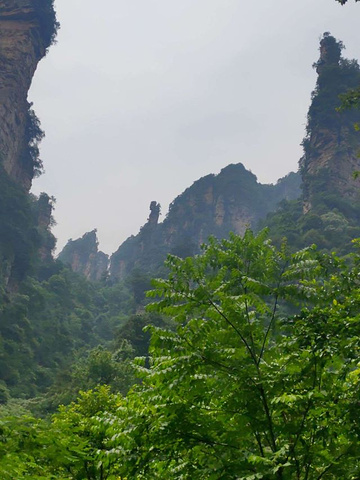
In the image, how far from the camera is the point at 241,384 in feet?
13.6

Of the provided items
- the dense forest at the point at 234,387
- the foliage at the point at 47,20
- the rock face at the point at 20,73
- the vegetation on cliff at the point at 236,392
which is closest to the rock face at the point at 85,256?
the rock face at the point at 20,73

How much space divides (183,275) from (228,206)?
10196 centimetres

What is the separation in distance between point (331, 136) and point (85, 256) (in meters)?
83.5

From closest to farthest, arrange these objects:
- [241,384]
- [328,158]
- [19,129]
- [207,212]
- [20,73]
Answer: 1. [241,384]
2. [20,73]
3. [19,129]
4. [328,158]
5. [207,212]

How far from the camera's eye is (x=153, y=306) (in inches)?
185

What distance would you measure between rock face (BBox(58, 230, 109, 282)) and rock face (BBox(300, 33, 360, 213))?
75.0 meters

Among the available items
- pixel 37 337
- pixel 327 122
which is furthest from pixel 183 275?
pixel 327 122

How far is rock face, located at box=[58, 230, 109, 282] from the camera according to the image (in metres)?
125

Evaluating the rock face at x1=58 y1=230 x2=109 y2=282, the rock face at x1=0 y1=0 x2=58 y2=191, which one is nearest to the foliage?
the rock face at x1=0 y1=0 x2=58 y2=191

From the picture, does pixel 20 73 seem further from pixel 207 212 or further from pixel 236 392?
pixel 236 392

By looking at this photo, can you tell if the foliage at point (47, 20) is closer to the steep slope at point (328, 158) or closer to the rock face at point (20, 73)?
the rock face at point (20, 73)

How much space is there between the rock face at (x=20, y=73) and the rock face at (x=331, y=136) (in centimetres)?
4585

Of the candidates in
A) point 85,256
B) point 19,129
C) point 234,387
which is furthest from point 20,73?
Answer: point 85,256

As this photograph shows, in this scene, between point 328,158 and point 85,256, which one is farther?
point 85,256
